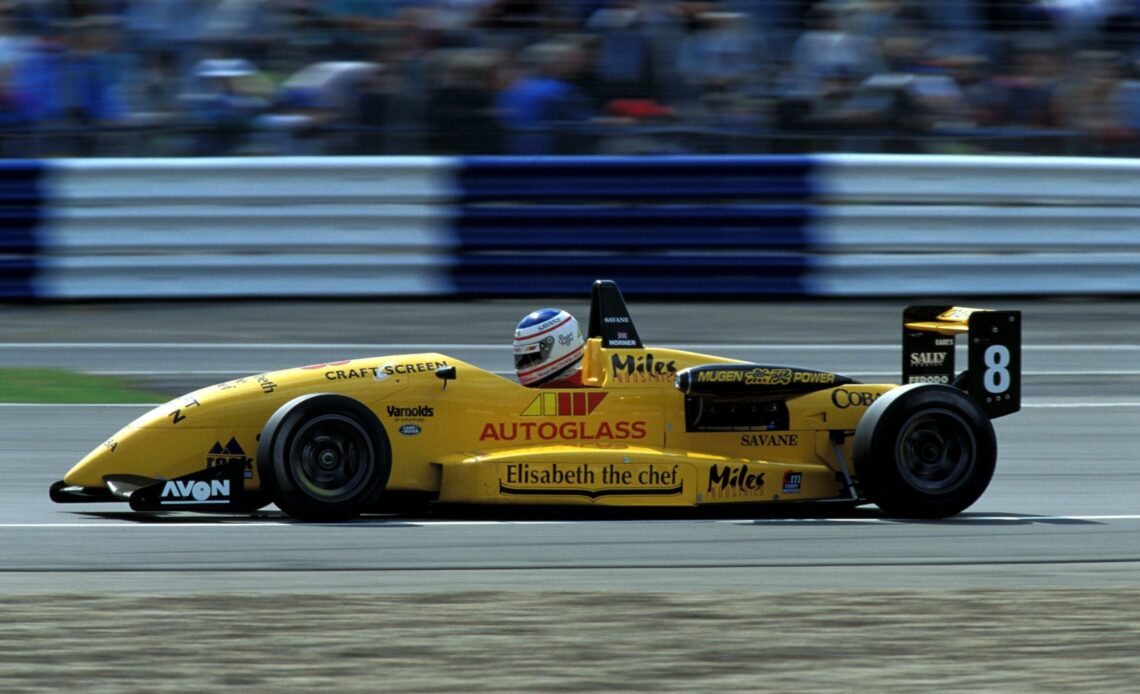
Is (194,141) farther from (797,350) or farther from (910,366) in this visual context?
(910,366)

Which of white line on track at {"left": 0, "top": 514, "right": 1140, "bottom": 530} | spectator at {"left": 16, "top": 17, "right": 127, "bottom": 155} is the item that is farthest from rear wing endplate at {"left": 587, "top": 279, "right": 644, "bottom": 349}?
spectator at {"left": 16, "top": 17, "right": 127, "bottom": 155}

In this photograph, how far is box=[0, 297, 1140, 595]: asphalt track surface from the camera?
6.45m

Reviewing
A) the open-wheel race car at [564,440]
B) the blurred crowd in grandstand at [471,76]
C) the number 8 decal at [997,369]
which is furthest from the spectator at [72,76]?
the number 8 decal at [997,369]

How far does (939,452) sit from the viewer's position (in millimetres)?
7832

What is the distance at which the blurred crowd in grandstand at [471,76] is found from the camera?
569 inches

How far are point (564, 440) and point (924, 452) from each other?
1.62 meters

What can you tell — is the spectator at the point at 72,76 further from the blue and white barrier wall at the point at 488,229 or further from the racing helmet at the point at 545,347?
the racing helmet at the point at 545,347

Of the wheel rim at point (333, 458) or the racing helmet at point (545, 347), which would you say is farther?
the racing helmet at point (545, 347)

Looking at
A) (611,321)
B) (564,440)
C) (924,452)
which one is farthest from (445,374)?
(924,452)

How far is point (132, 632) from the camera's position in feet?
17.9

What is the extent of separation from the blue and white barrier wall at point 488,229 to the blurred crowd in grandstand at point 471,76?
1.23 ft

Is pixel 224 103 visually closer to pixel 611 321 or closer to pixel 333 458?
pixel 611 321

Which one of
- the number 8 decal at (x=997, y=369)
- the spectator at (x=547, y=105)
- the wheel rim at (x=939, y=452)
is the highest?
the spectator at (x=547, y=105)

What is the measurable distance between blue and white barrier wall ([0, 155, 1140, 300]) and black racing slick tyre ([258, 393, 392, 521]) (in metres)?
7.09
